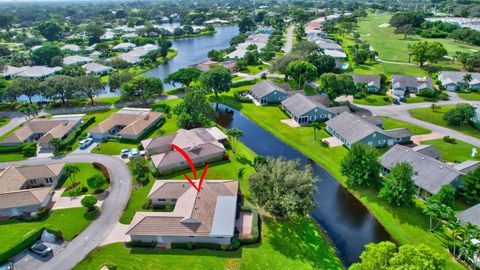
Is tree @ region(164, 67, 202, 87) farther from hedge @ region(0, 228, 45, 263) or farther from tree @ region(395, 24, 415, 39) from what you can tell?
tree @ region(395, 24, 415, 39)

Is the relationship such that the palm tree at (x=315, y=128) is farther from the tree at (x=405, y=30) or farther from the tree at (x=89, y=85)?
the tree at (x=405, y=30)

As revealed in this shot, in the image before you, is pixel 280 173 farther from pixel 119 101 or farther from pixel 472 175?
pixel 119 101

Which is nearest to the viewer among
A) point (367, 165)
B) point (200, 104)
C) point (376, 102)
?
point (367, 165)

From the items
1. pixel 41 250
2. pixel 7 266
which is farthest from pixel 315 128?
pixel 7 266

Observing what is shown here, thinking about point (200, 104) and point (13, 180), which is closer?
point (13, 180)

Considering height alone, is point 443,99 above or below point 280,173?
below

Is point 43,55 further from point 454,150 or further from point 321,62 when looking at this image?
point 454,150

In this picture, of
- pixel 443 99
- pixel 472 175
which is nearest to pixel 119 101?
pixel 472 175
